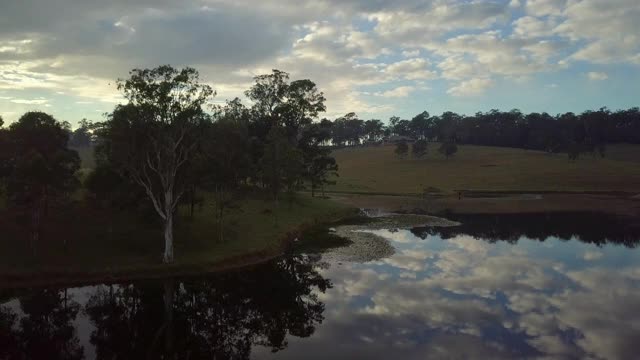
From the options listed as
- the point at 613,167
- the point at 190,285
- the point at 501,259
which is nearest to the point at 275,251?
the point at 190,285

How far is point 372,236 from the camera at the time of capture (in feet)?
243

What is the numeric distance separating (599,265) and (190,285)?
43.9 meters

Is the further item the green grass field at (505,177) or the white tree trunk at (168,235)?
the green grass field at (505,177)

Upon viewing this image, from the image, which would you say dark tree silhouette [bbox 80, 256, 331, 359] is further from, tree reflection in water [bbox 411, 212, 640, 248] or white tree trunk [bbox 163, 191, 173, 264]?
tree reflection in water [bbox 411, 212, 640, 248]

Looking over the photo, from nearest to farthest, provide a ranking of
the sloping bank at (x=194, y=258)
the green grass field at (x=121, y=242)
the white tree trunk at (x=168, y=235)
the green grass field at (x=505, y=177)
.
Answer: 1. the sloping bank at (x=194, y=258)
2. the green grass field at (x=121, y=242)
3. the white tree trunk at (x=168, y=235)
4. the green grass field at (x=505, y=177)

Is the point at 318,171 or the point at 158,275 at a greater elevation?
the point at 318,171

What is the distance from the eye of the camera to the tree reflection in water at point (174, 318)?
32.3 metres

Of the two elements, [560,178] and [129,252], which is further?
[560,178]

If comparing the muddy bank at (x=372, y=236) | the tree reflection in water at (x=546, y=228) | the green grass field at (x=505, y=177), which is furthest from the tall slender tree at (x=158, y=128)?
the green grass field at (x=505, y=177)

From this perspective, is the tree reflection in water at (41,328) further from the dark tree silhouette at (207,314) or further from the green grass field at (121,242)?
the green grass field at (121,242)

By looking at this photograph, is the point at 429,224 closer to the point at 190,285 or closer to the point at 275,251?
the point at 275,251

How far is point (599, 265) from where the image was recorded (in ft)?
180

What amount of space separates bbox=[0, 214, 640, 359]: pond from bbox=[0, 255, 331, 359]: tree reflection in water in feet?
0.43

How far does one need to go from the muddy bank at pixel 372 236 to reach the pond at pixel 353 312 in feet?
7.88
